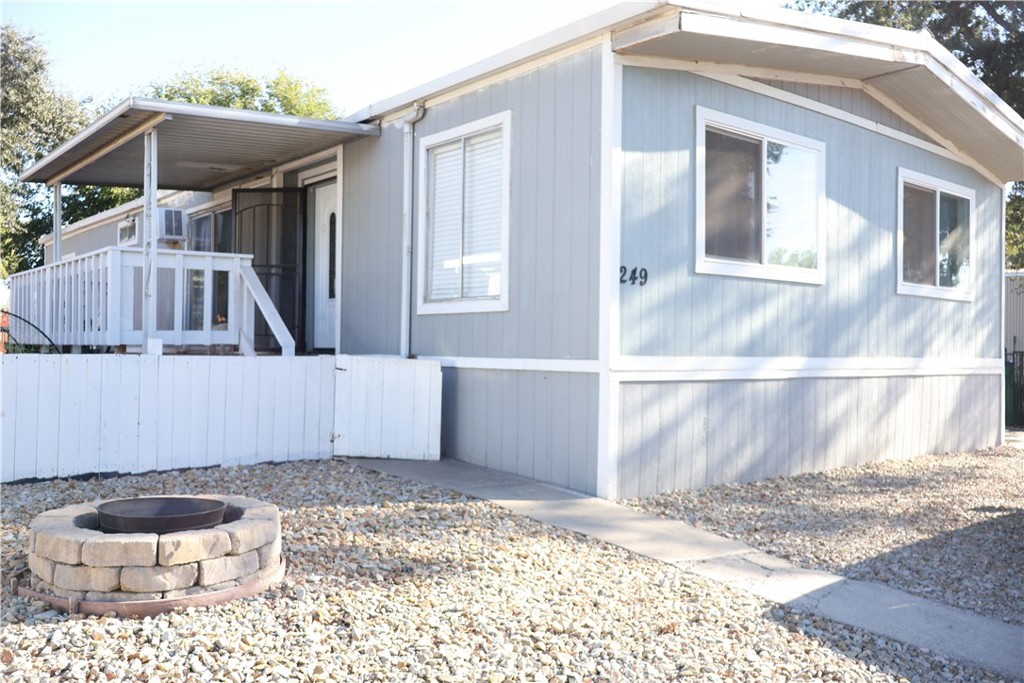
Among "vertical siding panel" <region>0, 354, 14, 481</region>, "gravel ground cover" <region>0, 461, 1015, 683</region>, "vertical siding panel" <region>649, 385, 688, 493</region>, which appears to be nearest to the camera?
"gravel ground cover" <region>0, 461, 1015, 683</region>

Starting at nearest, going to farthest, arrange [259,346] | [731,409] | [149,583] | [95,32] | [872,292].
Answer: [149,583] < [731,409] < [872,292] < [259,346] < [95,32]

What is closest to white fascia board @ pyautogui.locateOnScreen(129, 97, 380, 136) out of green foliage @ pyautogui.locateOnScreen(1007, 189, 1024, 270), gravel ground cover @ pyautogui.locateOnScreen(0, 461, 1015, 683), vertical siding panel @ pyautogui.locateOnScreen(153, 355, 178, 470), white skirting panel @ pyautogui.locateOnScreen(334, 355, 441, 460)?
vertical siding panel @ pyautogui.locateOnScreen(153, 355, 178, 470)

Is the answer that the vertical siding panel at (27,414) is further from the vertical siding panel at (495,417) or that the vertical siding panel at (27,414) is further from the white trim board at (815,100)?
the white trim board at (815,100)

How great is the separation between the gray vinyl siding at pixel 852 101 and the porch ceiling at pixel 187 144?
3.80 m

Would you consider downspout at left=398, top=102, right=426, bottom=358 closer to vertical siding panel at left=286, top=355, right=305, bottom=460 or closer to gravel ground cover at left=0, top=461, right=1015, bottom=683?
vertical siding panel at left=286, top=355, right=305, bottom=460

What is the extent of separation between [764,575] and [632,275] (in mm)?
2408

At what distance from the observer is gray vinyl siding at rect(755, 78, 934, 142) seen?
7.89 m

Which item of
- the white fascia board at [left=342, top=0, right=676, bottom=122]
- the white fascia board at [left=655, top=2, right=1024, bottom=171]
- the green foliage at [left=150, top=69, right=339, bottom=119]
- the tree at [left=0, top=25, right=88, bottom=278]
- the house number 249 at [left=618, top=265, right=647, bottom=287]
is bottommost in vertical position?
the house number 249 at [left=618, top=265, right=647, bottom=287]

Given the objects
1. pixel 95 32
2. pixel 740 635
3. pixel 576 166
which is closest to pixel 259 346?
pixel 576 166

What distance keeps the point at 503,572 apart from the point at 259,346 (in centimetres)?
618

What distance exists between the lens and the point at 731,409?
731 cm

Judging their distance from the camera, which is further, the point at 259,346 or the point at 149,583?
the point at 259,346

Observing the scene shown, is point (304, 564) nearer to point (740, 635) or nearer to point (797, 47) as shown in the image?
point (740, 635)

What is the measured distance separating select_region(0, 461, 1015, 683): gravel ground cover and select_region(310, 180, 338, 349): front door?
5033 mm
